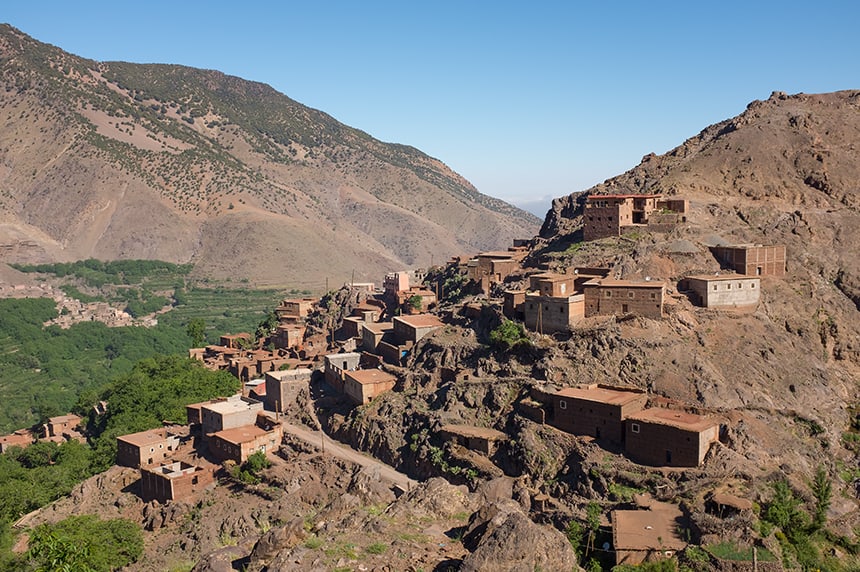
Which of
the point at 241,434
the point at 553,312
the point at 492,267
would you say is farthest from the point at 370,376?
the point at 492,267

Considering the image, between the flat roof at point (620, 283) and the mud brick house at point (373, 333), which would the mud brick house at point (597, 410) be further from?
the mud brick house at point (373, 333)

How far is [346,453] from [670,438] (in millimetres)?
17221

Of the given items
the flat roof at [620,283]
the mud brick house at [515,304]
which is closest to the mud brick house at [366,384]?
the mud brick house at [515,304]

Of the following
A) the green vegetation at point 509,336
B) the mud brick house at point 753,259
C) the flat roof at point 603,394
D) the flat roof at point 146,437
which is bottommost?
the flat roof at point 146,437

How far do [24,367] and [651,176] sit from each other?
65022 mm

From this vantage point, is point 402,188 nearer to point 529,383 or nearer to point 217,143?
point 217,143

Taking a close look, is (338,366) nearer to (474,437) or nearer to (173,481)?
(173,481)

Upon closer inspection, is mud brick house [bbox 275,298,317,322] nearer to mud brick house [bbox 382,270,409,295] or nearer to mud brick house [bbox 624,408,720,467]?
mud brick house [bbox 382,270,409,295]

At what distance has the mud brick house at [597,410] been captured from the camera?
3400 centimetres

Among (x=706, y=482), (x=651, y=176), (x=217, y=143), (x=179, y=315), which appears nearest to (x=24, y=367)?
(x=179, y=315)

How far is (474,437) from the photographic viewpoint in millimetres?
37531

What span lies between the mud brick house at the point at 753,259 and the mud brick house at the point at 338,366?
21586mm

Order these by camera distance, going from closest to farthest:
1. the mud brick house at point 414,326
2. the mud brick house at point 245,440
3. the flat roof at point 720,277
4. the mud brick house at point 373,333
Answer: the flat roof at point 720,277
the mud brick house at point 245,440
the mud brick house at point 414,326
the mud brick house at point 373,333

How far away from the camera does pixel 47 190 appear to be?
14675 cm
